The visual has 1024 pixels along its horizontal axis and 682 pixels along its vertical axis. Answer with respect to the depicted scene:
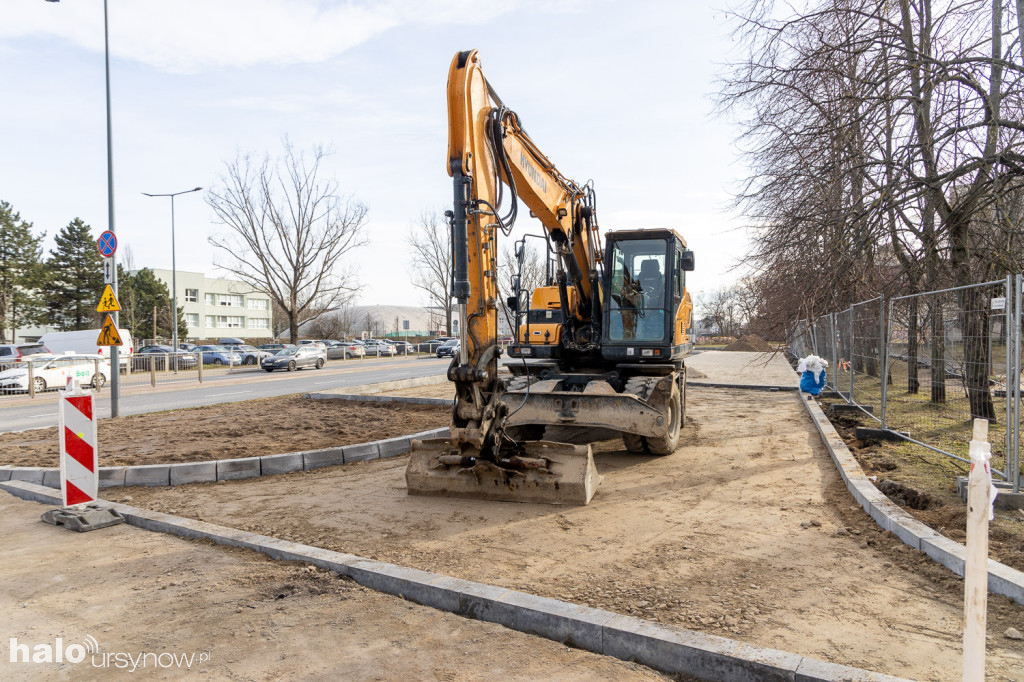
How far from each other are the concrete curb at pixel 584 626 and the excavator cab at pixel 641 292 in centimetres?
551

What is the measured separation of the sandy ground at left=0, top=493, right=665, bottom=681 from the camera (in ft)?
10.8

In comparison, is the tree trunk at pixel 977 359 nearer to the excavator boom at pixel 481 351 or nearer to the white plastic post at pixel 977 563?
the excavator boom at pixel 481 351

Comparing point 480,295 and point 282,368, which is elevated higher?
point 480,295

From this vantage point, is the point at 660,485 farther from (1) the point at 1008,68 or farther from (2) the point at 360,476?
(1) the point at 1008,68

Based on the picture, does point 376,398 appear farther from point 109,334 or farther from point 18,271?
point 18,271

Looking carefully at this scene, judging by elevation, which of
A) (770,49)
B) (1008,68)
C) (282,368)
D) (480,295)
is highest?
(770,49)

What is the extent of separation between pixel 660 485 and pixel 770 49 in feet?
23.6

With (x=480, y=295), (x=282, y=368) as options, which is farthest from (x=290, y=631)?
(x=282, y=368)

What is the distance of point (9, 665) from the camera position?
11.1ft

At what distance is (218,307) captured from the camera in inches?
3223

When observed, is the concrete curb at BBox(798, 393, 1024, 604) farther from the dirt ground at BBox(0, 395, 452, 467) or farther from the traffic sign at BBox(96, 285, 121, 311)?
the traffic sign at BBox(96, 285, 121, 311)

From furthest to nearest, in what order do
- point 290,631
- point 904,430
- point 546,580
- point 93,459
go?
point 904,430
point 93,459
point 546,580
point 290,631

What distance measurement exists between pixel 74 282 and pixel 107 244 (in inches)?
2041

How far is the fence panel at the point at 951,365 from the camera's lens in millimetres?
6645
